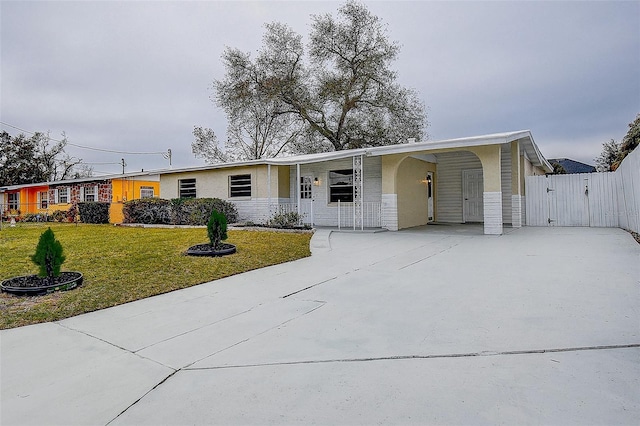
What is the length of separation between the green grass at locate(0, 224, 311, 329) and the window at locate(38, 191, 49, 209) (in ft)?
54.5

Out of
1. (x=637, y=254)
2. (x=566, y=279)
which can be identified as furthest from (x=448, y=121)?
(x=566, y=279)

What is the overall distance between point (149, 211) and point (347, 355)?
15045mm

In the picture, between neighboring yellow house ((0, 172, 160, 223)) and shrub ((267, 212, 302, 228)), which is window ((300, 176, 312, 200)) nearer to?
shrub ((267, 212, 302, 228))

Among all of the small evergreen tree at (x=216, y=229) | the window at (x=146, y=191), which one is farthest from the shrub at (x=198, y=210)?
the window at (x=146, y=191)

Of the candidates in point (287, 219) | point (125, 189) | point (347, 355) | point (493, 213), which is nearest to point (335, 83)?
point (287, 219)

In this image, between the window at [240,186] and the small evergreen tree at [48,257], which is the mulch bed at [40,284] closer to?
the small evergreen tree at [48,257]

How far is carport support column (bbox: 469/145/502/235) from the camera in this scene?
10.7 meters

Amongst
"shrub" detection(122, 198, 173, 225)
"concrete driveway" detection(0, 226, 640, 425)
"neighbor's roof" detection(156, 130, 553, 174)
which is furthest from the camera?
"shrub" detection(122, 198, 173, 225)

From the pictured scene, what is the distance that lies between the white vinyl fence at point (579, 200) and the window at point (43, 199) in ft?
90.9

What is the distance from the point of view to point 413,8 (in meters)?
14.9

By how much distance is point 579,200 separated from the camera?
1300 cm

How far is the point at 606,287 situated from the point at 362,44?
2256 centimetres

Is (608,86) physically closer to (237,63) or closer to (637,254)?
(637,254)

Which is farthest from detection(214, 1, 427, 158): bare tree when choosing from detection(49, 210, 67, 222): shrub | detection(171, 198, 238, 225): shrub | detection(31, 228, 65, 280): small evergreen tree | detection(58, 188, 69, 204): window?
detection(31, 228, 65, 280): small evergreen tree
